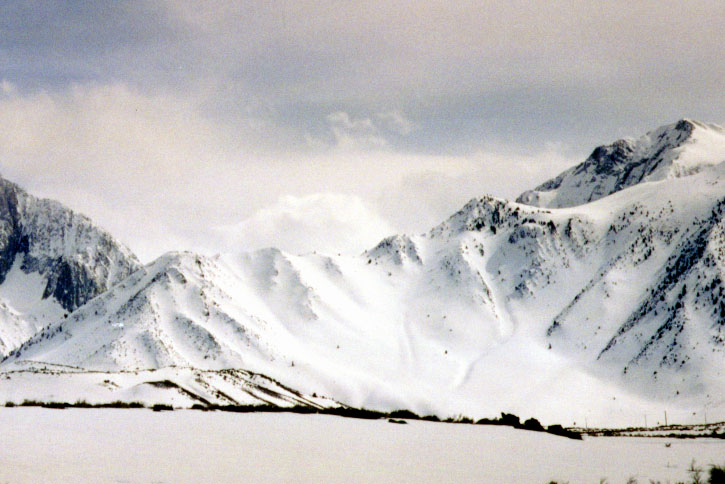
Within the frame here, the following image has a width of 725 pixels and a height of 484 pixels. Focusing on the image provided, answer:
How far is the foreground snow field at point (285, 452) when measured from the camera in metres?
10.3

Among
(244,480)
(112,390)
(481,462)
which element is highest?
(112,390)

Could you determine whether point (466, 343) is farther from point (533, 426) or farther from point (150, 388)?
point (533, 426)

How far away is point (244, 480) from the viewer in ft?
32.6

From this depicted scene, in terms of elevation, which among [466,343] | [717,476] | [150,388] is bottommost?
[717,476]

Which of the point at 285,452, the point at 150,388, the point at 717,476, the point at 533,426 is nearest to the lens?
the point at 285,452

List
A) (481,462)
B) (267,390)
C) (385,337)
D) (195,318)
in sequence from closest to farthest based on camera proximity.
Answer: (481,462), (267,390), (195,318), (385,337)

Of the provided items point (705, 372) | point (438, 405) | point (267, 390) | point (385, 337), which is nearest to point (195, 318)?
point (385, 337)

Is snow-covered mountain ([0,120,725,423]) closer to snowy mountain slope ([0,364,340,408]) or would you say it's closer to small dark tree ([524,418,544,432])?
snowy mountain slope ([0,364,340,408])

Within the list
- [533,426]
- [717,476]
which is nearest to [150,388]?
[533,426]

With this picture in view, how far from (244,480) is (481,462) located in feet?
17.9

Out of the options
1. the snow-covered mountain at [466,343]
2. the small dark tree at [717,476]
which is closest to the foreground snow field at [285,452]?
the small dark tree at [717,476]

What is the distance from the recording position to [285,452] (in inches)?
502

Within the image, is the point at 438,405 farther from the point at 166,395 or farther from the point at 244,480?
the point at 244,480

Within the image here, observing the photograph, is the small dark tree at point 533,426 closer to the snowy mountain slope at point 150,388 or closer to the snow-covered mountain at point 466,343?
the snowy mountain slope at point 150,388
